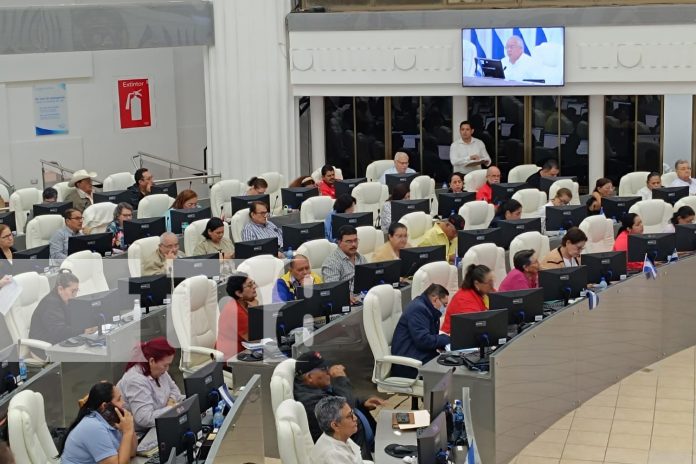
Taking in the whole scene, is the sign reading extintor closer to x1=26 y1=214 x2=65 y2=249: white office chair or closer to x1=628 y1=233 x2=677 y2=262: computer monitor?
x1=26 y1=214 x2=65 y2=249: white office chair

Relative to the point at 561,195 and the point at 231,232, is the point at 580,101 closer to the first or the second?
the point at 561,195

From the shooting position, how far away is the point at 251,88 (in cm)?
1884

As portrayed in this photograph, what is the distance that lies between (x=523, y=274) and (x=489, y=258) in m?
0.94

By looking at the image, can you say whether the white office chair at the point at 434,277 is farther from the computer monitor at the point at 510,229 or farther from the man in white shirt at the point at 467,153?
the man in white shirt at the point at 467,153

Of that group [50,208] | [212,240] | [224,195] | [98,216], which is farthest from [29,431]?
[224,195]

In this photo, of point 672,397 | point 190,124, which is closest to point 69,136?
point 190,124

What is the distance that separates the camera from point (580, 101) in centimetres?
1908

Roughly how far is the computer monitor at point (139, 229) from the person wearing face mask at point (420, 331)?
4.05m

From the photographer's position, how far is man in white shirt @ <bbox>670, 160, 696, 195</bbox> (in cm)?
1595

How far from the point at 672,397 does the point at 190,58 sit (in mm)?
13145

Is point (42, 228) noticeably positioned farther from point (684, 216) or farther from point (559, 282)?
point (684, 216)

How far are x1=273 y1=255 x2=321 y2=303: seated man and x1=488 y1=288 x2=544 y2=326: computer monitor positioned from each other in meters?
1.85

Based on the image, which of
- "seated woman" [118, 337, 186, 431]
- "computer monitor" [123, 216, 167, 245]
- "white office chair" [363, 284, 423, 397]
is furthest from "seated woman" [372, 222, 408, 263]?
"seated woman" [118, 337, 186, 431]

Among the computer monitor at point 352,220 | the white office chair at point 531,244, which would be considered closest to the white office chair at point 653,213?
the white office chair at point 531,244
